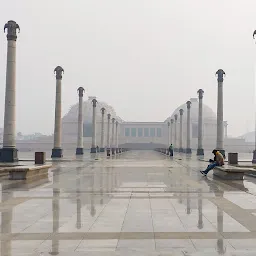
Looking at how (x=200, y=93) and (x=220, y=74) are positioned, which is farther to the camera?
(x=200, y=93)

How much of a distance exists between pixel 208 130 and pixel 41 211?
18222 cm

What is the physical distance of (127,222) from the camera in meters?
9.00

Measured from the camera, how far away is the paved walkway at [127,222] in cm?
684

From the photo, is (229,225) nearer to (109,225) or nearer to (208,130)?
(109,225)

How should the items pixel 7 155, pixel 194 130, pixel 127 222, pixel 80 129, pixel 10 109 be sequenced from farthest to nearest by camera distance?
pixel 194 130 < pixel 80 129 < pixel 10 109 < pixel 7 155 < pixel 127 222

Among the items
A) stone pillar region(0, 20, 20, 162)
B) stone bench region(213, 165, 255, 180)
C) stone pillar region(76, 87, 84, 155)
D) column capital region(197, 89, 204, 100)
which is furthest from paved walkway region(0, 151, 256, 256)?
column capital region(197, 89, 204, 100)

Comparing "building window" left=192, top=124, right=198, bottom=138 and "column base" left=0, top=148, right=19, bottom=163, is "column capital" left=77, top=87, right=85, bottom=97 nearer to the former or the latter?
"column base" left=0, top=148, right=19, bottom=163

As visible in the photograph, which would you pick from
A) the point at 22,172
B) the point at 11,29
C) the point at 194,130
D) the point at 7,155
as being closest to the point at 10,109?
the point at 7,155

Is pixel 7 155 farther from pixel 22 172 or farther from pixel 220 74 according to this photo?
pixel 220 74

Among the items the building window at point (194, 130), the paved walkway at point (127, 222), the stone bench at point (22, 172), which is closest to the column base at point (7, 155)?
the stone bench at point (22, 172)

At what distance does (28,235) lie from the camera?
25.3 feet

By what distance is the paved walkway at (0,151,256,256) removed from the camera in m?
6.84

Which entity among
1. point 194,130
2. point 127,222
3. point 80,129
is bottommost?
point 127,222

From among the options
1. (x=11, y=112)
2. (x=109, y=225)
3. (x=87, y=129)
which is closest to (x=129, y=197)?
(x=109, y=225)
